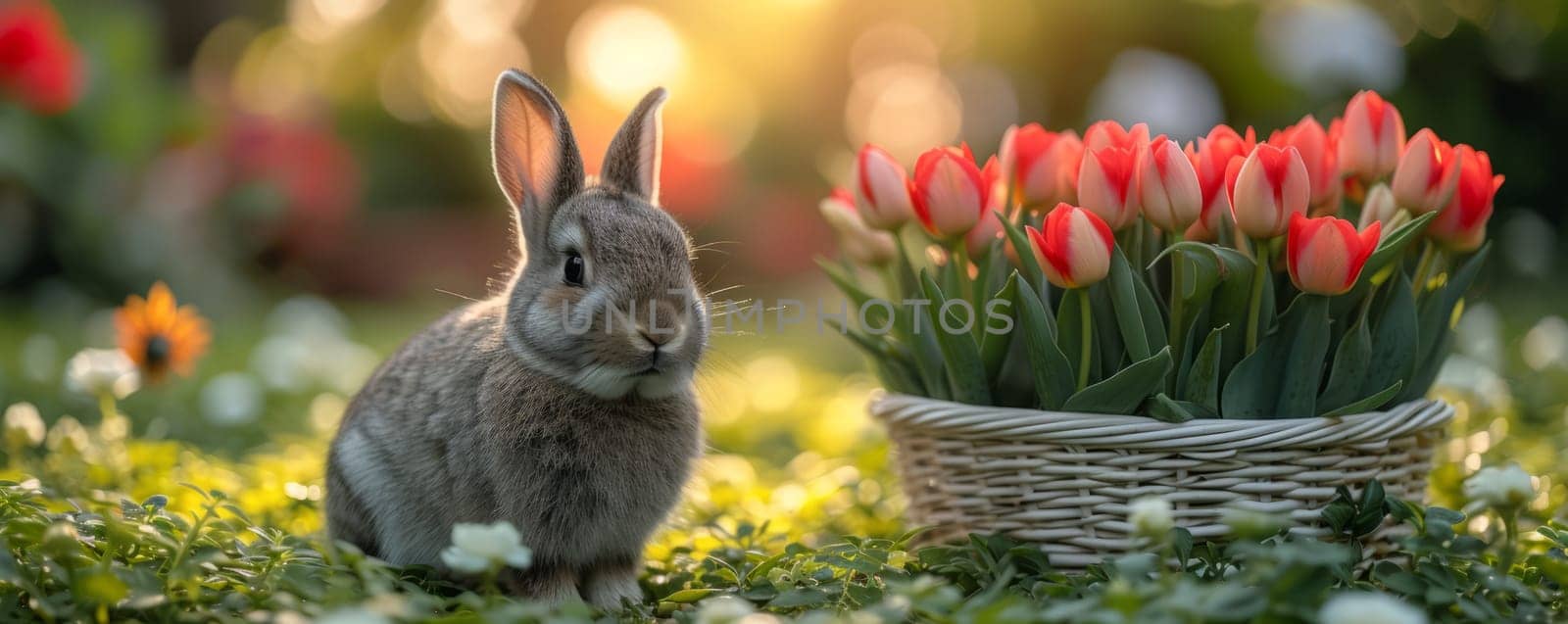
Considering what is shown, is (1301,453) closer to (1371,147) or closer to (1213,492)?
(1213,492)

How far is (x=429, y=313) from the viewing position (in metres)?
6.57

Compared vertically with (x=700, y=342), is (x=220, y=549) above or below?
below

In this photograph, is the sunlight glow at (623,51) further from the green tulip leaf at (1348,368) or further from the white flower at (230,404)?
the green tulip leaf at (1348,368)

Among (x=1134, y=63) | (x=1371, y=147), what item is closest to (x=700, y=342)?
(x=1371, y=147)

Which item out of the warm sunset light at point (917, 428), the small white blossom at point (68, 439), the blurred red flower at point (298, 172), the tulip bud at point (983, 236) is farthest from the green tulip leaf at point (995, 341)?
the blurred red flower at point (298, 172)

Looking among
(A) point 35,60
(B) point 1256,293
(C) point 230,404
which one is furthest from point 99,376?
(A) point 35,60

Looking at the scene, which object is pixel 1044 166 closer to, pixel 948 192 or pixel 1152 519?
pixel 948 192

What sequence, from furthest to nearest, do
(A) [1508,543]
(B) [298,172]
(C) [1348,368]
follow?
(B) [298,172]
(C) [1348,368]
(A) [1508,543]

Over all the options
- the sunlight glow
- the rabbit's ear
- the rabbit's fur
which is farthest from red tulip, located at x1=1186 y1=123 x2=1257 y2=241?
the sunlight glow

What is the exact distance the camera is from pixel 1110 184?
2020 mm

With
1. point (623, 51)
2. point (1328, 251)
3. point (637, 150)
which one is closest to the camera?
point (1328, 251)

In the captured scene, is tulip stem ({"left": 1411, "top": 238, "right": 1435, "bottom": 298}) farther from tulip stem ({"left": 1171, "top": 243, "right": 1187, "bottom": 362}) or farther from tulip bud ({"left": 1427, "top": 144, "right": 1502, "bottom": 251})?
tulip stem ({"left": 1171, "top": 243, "right": 1187, "bottom": 362})

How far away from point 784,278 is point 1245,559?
5868 millimetres

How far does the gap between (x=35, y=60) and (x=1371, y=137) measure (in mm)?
5919
